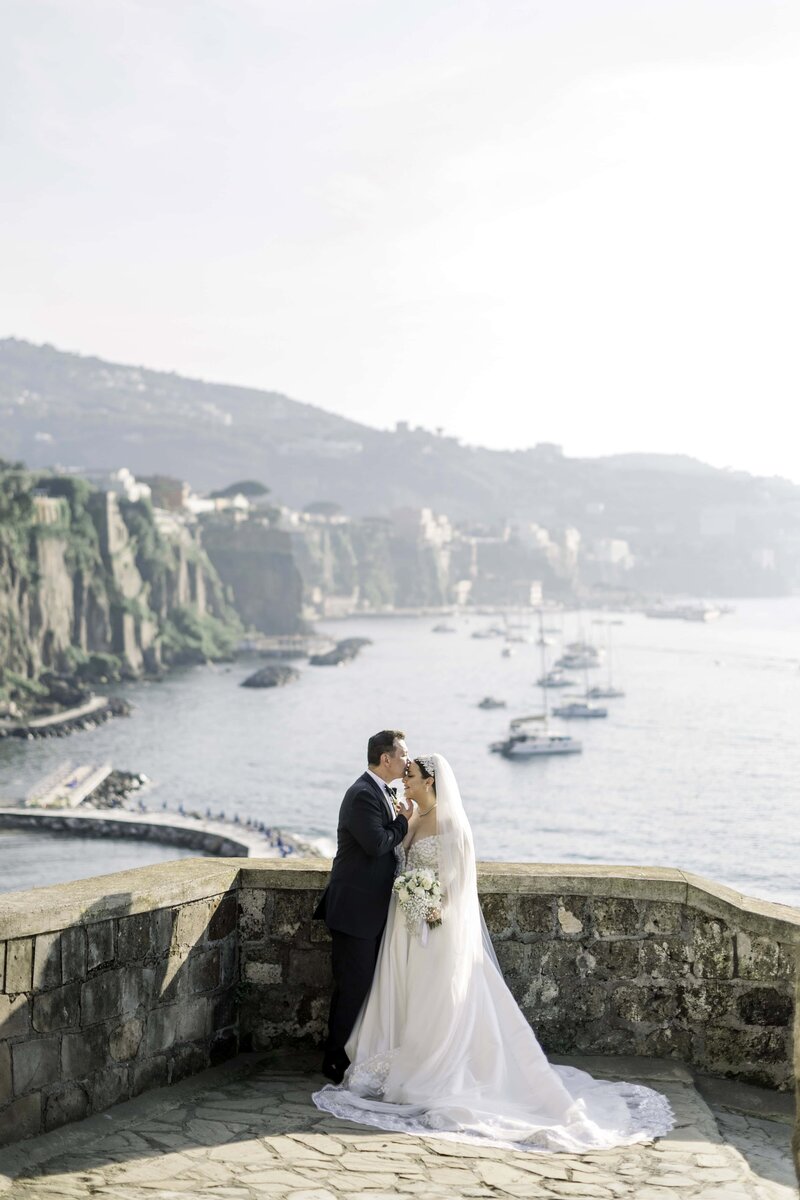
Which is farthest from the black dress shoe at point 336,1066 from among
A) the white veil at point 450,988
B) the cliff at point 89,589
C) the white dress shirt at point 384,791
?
the cliff at point 89,589

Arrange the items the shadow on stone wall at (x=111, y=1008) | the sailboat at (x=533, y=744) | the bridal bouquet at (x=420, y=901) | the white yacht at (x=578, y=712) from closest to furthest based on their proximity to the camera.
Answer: the shadow on stone wall at (x=111, y=1008) → the bridal bouquet at (x=420, y=901) → the sailboat at (x=533, y=744) → the white yacht at (x=578, y=712)

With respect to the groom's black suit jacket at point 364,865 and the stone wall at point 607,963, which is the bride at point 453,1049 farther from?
the stone wall at point 607,963

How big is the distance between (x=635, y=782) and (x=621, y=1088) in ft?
196

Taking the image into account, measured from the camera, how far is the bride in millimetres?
4543

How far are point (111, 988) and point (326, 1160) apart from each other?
97 centimetres

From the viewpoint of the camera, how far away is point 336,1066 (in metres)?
4.98

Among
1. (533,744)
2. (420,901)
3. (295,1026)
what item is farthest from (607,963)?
(533,744)

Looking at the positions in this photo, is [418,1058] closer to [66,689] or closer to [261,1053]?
[261,1053]

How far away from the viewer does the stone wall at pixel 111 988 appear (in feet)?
14.1

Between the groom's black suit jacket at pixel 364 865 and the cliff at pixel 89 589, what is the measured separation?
8844 centimetres

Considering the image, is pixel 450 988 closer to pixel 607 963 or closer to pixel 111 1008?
pixel 607 963

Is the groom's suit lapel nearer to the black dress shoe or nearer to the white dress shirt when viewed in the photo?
the white dress shirt

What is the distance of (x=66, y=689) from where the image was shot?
9444cm

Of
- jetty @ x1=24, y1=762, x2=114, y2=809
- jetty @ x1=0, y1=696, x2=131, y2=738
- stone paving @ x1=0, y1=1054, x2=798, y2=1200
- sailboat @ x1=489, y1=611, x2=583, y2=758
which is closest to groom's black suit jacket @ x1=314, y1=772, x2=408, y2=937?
stone paving @ x1=0, y1=1054, x2=798, y2=1200
